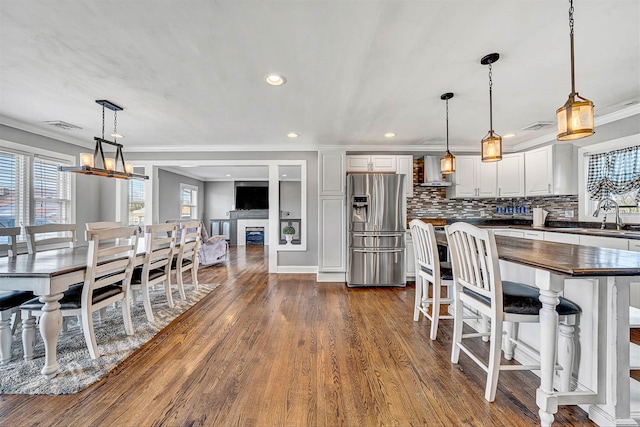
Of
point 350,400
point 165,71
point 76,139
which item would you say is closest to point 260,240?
point 76,139

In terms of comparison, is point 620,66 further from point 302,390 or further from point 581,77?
point 302,390

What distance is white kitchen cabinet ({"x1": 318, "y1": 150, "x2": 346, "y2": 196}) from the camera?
4457mm

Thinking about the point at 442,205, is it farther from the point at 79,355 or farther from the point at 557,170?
the point at 79,355

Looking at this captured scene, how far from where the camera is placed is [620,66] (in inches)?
86.0

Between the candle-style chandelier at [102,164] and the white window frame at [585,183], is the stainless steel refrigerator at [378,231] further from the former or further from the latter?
the candle-style chandelier at [102,164]

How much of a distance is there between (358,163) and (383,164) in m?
0.42

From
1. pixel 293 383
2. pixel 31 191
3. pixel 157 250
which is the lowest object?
pixel 293 383

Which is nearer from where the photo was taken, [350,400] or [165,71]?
[350,400]

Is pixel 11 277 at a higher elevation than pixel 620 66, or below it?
below

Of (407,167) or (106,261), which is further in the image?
(407,167)

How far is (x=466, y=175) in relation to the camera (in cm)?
456

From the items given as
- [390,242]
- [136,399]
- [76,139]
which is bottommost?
[136,399]

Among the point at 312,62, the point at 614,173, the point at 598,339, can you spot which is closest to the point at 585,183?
the point at 614,173

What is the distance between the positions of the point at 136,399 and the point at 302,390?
0.97 m
